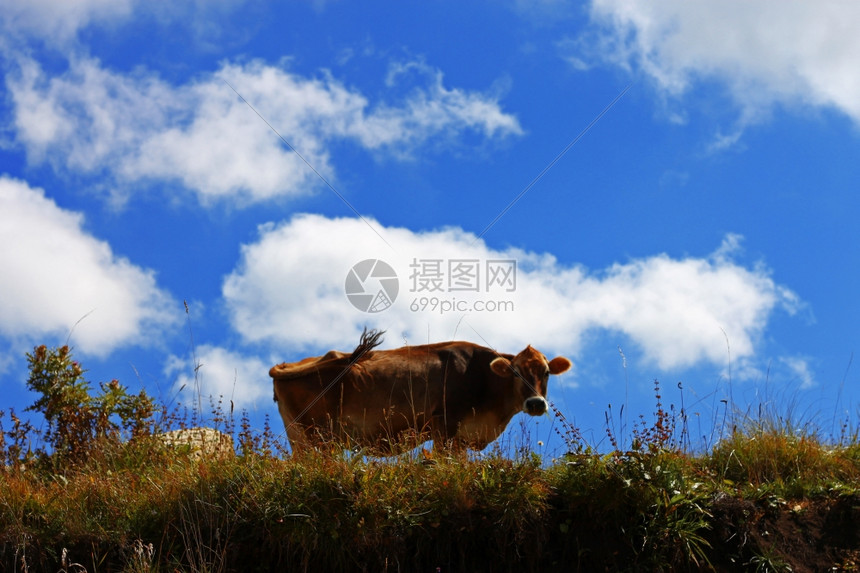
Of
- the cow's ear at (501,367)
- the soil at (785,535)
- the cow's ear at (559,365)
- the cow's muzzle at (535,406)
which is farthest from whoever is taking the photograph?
the cow's ear at (559,365)

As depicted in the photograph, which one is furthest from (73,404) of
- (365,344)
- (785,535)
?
(785,535)

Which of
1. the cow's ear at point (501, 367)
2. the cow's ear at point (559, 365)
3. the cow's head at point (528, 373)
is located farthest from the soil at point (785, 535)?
the cow's ear at point (559, 365)

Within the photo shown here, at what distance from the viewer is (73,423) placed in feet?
35.9

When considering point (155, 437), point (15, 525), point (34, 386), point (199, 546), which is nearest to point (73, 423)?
point (34, 386)

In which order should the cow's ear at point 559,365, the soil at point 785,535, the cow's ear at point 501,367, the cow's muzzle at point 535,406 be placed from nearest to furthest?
the soil at point 785,535 → the cow's muzzle at point 535,406 → the cow's ear at point 501,367 → the cow's ear at point 559,365

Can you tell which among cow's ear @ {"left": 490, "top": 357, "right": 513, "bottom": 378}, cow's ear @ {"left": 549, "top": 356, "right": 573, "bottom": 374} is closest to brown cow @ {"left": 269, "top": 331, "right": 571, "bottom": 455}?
cow's ear @ {"left": 490, "top": 357, "right": 513, "bottom": 378}

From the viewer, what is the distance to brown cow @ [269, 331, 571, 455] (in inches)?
426

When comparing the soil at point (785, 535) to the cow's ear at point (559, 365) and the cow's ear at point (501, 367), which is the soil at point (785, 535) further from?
the cow's ear at point (559, 365)

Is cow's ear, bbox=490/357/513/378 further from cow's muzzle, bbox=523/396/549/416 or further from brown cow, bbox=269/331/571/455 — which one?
cow's muzzle, bbox=523/396/549/416

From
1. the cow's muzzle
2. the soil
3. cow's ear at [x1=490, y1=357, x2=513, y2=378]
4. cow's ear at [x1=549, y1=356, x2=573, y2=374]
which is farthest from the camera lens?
cow's ear at [x1=549, y1=356, x2=573, y2=374]

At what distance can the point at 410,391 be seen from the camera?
10.6 m

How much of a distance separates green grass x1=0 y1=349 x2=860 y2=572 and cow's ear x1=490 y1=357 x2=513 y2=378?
276 cm

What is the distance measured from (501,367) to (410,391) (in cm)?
129

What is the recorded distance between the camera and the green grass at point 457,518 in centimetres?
755
